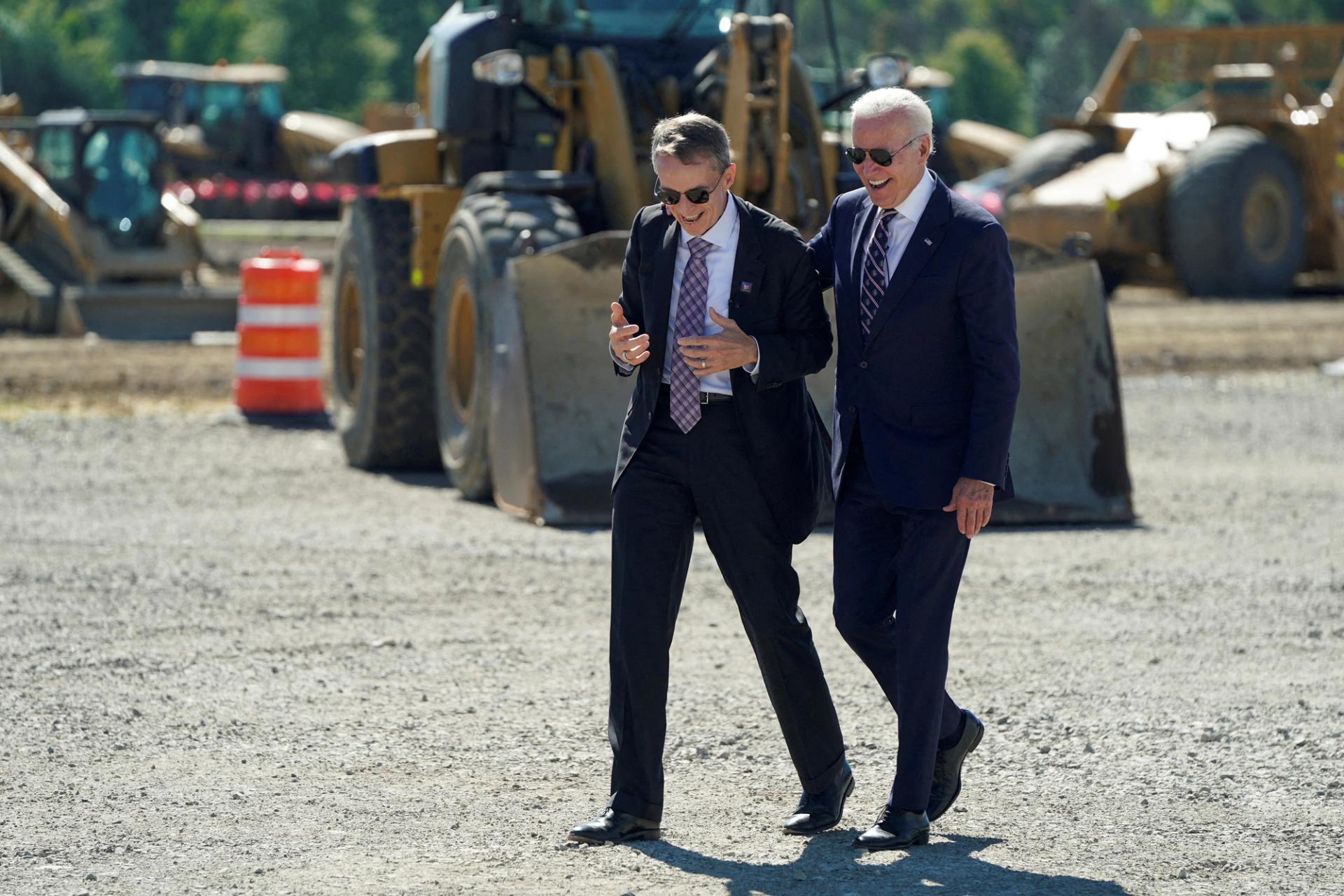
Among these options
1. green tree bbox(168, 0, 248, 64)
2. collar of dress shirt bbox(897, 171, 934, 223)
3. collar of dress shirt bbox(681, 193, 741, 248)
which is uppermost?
green tree bbox(168, 0, 248, 64)

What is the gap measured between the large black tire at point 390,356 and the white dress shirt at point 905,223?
7.12 m

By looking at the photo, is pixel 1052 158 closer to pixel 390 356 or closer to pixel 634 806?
pixel 390 356

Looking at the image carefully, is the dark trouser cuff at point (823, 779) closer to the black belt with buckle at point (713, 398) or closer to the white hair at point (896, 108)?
the black belt with buckle at point (713, 398)

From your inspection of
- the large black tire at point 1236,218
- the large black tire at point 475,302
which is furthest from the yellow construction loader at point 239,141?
the large black tire at point 475,302

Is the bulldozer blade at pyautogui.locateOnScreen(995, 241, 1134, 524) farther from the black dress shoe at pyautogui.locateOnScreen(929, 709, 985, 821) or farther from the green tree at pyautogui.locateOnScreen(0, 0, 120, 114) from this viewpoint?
the green tree at pyautogui.locateOnScreen(0, 0, 120, 114)

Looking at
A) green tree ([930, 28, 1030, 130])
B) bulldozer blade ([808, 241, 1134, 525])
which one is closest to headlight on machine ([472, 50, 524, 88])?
bulldozer blade ([808, 241, 1134, 525])

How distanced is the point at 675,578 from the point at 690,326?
0.62 meters

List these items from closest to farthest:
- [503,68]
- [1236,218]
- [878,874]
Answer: [878,874] → [503,68] → [1236,218]

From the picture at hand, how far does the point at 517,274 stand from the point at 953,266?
519cm

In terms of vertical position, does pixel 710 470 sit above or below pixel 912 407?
below

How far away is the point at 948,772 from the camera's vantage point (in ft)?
16.7

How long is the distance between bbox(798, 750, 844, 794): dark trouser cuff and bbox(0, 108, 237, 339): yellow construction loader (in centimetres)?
1622

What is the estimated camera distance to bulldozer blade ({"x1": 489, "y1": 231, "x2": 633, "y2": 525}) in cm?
971

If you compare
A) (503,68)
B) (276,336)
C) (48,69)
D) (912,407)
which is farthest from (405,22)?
(912,407)
